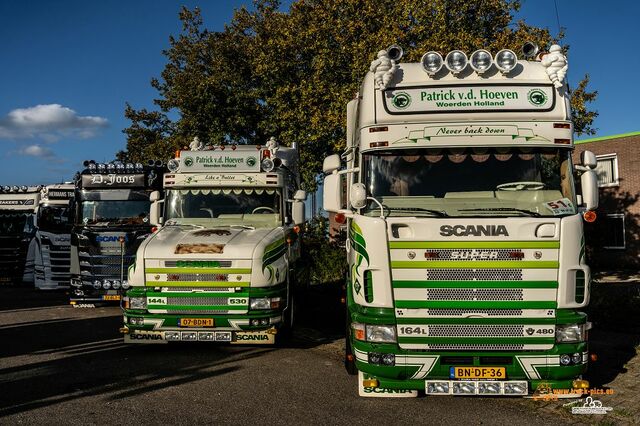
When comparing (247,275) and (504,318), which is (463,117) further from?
(247,275)

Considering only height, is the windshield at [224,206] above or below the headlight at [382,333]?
above

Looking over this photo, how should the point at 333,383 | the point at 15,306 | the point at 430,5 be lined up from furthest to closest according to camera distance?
the point at 430,5
the point at 15,306
the point at 333,383

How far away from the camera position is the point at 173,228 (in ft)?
29.9

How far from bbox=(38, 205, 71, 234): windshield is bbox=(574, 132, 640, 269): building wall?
19.8m

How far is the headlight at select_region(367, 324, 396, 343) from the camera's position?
17.9 ft

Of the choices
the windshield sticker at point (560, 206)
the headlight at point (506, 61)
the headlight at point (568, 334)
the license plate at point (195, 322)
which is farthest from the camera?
the license plate at point (195, 322)

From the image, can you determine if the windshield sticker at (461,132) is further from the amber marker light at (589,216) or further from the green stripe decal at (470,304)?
the green stripe decal at (470,304)

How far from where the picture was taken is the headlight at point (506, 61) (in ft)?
20.4

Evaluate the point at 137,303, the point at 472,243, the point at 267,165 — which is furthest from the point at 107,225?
the point at 472,243

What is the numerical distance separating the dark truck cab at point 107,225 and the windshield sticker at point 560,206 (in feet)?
29.8

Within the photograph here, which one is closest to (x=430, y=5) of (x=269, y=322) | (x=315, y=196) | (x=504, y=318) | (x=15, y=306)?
(x=315, y=196)

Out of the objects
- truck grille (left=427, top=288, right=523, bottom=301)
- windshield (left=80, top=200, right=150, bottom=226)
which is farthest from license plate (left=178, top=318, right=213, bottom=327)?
windshield (left=80, top=200, right=150, bottom=226)

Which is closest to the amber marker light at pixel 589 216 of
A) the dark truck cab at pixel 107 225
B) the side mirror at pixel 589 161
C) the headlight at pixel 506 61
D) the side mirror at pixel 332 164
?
the side mirror at pixel 589 161

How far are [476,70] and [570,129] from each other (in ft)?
4.02
